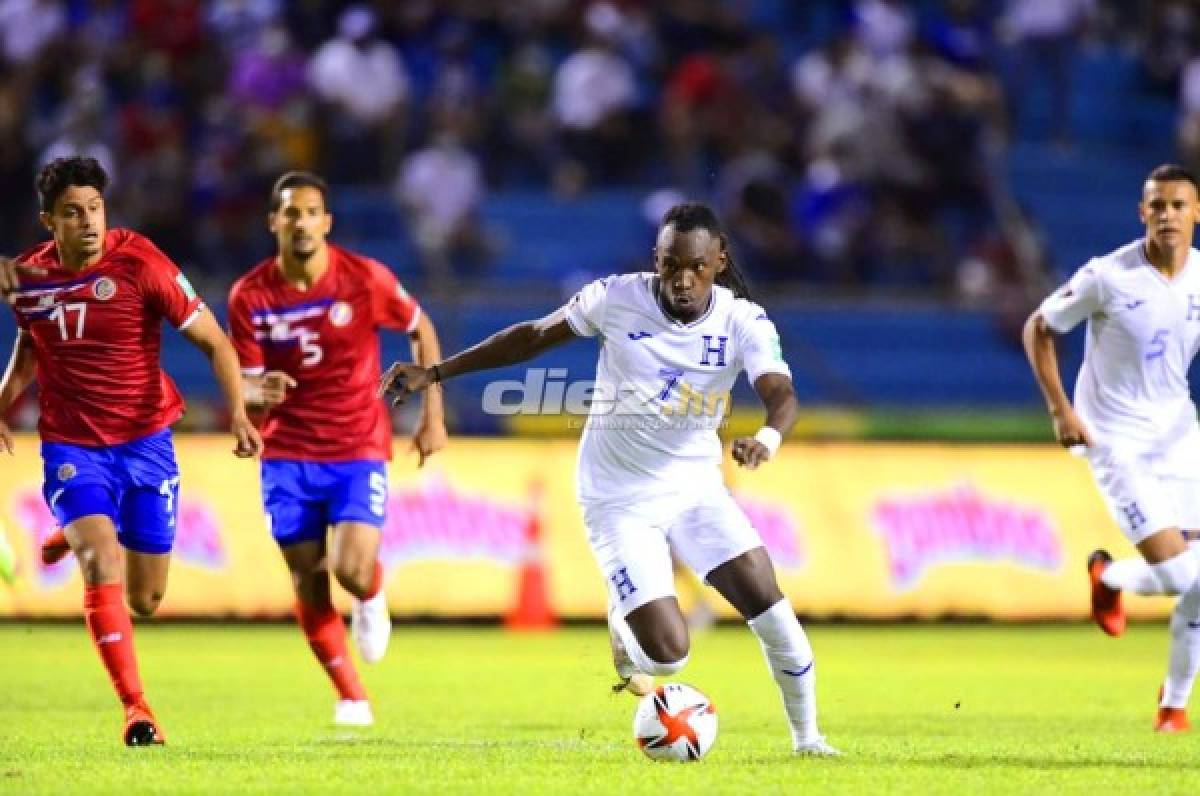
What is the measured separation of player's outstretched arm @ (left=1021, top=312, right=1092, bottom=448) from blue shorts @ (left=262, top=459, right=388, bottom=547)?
357 cm

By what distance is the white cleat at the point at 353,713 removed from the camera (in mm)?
11320

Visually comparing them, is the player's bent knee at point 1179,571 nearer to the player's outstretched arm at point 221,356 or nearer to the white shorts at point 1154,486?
the white shorts at point 1154,486

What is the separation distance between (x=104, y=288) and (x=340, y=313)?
1880mm

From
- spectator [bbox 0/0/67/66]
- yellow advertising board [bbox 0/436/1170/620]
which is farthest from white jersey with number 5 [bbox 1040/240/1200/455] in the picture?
spectator [bbox 0/0/67/66]

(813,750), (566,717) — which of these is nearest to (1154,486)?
(813,750)

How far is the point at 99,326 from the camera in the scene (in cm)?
1005

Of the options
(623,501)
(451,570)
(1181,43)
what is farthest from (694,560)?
(1181,43)

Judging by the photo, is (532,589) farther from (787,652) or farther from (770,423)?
(770,423)

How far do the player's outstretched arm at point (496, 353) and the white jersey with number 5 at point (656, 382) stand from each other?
0.09 meters

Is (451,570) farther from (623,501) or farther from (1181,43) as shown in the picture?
(1181,43)

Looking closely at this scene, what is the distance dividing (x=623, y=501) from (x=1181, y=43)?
18426 mm

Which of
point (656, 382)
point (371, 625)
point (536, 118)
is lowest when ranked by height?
point (371, 625)

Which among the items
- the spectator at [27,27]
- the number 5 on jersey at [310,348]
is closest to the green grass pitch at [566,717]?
the number 5 on jersey at [310,348]

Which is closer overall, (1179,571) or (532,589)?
(1179,571)
